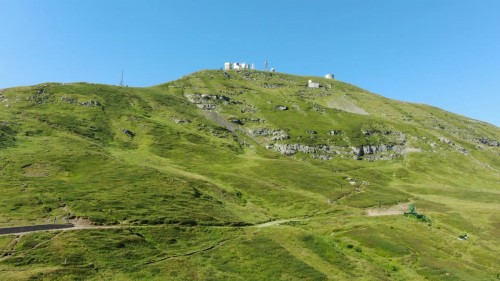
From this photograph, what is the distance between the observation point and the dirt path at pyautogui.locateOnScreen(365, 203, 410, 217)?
468 feet

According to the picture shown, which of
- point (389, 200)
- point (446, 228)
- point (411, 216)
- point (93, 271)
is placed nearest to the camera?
point (93, 271)

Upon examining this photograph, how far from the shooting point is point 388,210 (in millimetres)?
150125

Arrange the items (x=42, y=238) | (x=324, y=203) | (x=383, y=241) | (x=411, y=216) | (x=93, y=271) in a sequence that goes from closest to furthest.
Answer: (x=93, y=271) → (x=42, y=238) → (x=383, y=241) → (x=411, y=216) → (x=324, y=203)

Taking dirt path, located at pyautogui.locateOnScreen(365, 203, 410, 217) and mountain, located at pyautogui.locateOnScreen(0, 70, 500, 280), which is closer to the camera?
mountain, located at pyautogui.locateOnScreen(0, 70, 500, 280)

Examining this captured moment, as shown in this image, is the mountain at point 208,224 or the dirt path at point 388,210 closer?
the mountain at point 208,224

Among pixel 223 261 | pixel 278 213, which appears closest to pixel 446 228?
pixel 278 213

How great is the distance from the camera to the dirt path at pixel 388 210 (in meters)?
143

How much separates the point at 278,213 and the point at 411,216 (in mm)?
46769

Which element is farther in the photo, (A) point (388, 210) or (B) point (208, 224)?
(A) point (388, 210)

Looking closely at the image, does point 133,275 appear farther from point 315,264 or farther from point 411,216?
point 411,216

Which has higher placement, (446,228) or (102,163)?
(102,163)

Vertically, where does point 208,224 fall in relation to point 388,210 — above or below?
above

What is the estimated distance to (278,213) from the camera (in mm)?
135500

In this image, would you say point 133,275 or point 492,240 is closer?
point 133,275
